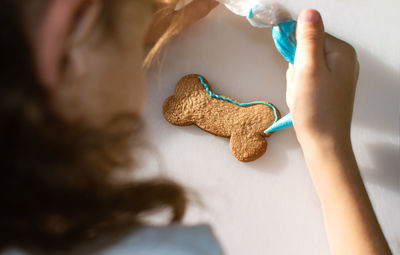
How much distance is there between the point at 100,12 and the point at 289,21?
0.30 metres

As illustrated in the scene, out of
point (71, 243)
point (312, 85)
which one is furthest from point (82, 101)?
point (312, 85)

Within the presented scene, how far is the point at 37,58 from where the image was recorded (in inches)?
13.3

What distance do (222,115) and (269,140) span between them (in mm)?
81

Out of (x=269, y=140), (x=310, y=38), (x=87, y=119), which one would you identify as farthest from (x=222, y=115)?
(x=87, y=119)

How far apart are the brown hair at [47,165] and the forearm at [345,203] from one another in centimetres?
26

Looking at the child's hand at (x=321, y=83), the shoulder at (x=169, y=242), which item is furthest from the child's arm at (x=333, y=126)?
the shoulder at (x=169, y=242)

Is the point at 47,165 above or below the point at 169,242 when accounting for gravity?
above

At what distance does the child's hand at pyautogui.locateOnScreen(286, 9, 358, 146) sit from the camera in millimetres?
555

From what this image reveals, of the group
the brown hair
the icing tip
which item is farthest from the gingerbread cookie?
the brown hair

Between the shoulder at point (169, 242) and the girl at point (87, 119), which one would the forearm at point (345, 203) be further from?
Answer: the shoulder at point (169, 242)

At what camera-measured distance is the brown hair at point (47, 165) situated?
34cm

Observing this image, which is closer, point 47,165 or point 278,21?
point 47,165

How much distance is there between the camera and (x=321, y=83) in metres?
0.56

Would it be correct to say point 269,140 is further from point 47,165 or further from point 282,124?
point 47,165
